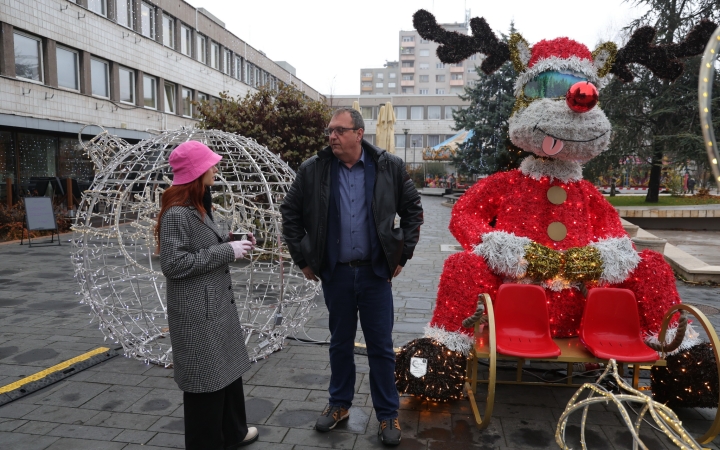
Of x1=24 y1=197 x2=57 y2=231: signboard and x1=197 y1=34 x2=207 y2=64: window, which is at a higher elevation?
x1=197 y1=34 x2=207 y2=64: window

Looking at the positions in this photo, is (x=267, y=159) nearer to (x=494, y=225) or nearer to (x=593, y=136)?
(x=494, y=225)

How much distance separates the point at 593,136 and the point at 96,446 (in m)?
3.91

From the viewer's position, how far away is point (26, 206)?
1126 cm

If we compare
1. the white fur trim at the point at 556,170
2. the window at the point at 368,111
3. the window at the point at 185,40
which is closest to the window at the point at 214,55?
the window at the point at 185,40

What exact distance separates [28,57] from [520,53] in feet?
51.5

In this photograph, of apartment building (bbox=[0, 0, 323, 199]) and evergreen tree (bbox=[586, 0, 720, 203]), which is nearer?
apartment building (bbox=[0, 0, 323, 199])

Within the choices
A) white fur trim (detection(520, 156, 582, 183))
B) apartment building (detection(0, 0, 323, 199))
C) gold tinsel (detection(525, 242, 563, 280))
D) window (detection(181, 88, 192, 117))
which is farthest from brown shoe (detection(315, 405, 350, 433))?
window (detection(181, 88, 192, 117))

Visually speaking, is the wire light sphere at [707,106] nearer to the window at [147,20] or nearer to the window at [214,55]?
the window at [147,20]

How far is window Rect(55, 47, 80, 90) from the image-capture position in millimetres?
16312

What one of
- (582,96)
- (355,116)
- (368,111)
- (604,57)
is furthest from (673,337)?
(368,111)

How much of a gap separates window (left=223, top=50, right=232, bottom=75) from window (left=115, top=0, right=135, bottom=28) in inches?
331

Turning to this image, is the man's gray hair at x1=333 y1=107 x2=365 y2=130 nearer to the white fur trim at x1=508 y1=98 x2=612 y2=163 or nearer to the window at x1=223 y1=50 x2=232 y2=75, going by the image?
the white fur trim at x1=508 y1=98 x2=612 y2=163

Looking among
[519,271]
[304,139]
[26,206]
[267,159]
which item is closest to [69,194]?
[26,206]

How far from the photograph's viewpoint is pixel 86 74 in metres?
17.2
